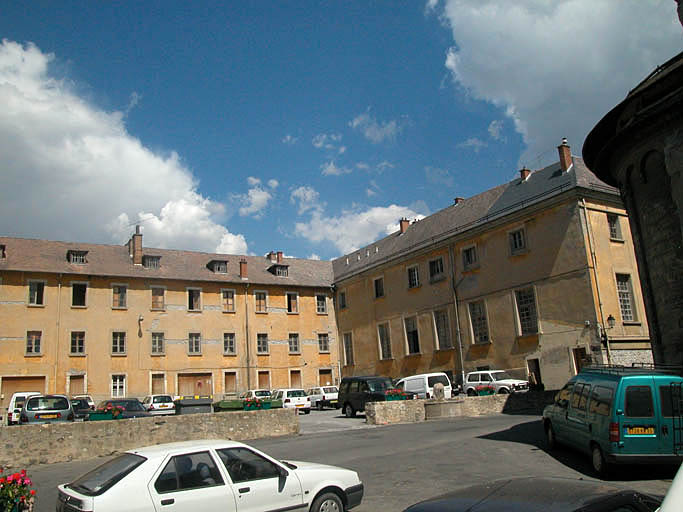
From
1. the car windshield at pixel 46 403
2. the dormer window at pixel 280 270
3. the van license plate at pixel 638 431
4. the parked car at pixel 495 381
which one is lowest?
the van license plate at pixel 638 431

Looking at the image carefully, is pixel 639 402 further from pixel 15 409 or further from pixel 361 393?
pixel 15 409

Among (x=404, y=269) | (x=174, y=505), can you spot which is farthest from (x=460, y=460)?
(x=404, y=269)

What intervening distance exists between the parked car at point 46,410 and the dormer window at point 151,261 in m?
17.9

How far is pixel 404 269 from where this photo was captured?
3897cm

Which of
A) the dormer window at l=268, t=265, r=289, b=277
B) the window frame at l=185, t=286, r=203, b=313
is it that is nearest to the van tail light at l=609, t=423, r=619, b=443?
the window frame at l=185, t=286, r=203, b=313

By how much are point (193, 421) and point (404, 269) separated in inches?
915

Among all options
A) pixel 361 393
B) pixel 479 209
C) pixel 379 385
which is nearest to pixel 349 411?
pixel 361 393

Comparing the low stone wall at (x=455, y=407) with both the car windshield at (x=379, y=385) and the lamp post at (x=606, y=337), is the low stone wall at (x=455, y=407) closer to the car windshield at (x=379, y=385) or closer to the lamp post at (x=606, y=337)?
the car windshield at (x=379, y=385)

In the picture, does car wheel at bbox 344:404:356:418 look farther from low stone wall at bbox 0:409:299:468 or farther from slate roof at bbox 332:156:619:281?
slate roof at bbox 332:156:619:281

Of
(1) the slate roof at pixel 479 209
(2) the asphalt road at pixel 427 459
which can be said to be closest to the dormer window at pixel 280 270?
(1) the slate roof at pixel 479 209

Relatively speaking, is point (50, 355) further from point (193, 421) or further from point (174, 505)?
point (174, 505)

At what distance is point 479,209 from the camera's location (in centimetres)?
3512

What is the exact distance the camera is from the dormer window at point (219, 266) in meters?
A: 43.2

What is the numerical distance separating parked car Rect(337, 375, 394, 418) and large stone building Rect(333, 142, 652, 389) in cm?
814
